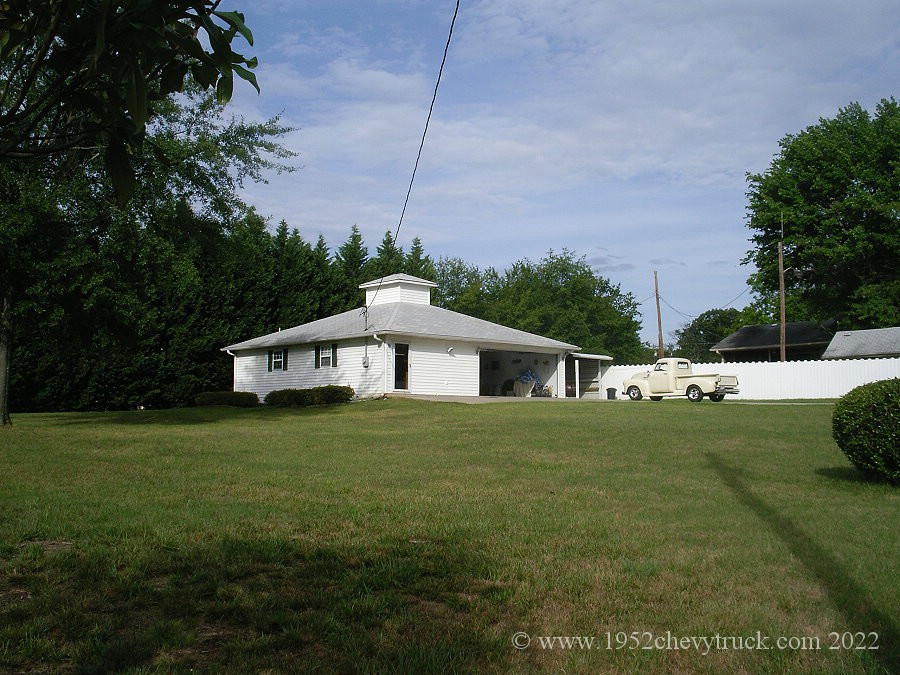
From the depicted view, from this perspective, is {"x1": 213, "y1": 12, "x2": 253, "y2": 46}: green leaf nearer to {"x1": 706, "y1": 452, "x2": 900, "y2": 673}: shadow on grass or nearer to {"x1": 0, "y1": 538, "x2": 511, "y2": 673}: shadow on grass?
{"x1": 0, "y1": 538, "x2": 511, "y2": 673}: shadow on grass

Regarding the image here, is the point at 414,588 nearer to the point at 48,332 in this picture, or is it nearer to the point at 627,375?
the point at 48,332

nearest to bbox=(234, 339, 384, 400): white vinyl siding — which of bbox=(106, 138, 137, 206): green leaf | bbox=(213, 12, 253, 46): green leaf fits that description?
bbox=(106, 138, 137, 206): green leaf

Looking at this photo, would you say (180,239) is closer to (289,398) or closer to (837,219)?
(289,398)

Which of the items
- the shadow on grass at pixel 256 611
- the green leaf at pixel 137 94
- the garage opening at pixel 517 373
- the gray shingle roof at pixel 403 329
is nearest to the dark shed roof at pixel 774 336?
the garage opening at pixel 517 373

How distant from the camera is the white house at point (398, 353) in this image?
30469mm

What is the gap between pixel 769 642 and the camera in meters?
3.88

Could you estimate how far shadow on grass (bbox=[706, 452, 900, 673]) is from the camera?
3818 millimetres

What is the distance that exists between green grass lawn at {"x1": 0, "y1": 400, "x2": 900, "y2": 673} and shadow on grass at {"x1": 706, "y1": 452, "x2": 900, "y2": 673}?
23 mm

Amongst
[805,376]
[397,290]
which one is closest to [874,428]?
[805,376]

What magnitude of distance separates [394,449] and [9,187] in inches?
445

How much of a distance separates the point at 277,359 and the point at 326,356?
3801 mm

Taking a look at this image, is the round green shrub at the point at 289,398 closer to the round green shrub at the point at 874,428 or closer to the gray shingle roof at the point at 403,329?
the gray shingle roof at the point at 403,329

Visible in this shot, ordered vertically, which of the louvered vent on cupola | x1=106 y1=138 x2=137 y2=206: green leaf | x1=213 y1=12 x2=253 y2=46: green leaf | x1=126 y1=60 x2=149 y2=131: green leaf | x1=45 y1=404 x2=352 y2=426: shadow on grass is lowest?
x1=45 y1=404 x2=352 y2=426: shadow on grass

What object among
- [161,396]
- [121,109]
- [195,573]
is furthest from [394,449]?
[161,396]
